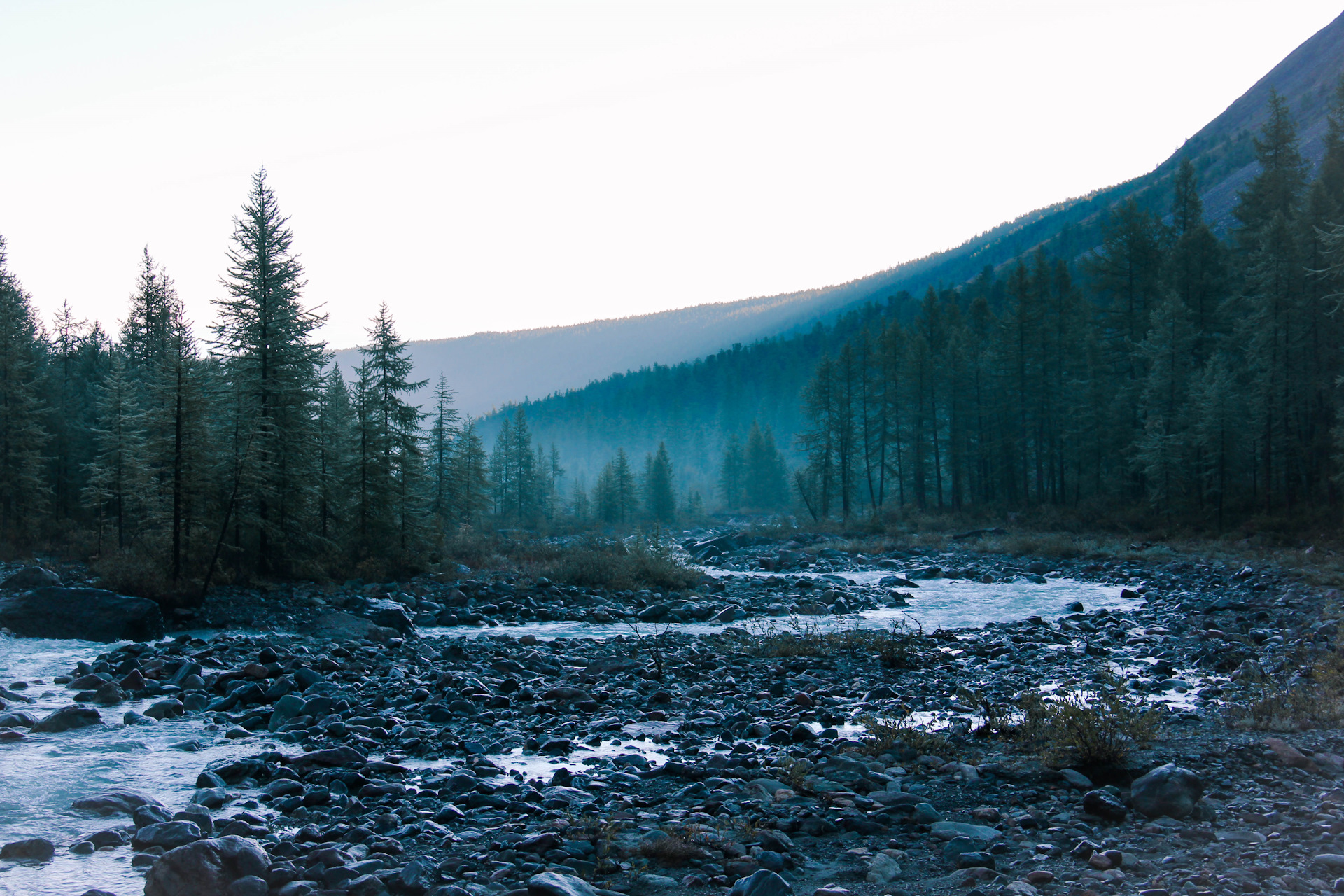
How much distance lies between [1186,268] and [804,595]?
31025 mm

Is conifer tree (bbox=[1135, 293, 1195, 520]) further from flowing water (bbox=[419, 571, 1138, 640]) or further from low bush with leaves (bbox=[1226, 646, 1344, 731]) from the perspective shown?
low bush with leaves (bbox=[1226, 646, 1344, 731])

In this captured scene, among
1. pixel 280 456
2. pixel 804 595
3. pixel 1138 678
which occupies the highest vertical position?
pixel 280 456

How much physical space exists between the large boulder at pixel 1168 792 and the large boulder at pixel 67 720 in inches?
407

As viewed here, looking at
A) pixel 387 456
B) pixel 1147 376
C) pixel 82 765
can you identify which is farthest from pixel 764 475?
pixel 82 765

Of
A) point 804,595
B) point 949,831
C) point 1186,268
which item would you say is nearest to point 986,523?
point 1186,268

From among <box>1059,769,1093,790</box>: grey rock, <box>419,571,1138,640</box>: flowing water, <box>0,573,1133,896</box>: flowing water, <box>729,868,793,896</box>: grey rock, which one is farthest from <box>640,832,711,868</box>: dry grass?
<box>419,571,1138,640</box>: flowing water

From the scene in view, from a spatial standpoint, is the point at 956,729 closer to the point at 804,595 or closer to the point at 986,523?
the point at 804,595

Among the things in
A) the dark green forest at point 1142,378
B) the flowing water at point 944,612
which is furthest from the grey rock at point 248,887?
the dark green forest at point 1142,378

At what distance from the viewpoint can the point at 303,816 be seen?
19.7 ft

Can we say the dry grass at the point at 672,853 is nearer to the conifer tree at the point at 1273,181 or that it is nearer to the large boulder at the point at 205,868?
the large boulder at the point at 205,868

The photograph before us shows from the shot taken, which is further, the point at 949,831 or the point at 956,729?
the point at 956,729

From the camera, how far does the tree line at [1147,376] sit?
28531mm

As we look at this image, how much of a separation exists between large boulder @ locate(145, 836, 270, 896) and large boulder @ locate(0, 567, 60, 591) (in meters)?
14.8

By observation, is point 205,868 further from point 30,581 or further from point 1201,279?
point 1201,279
